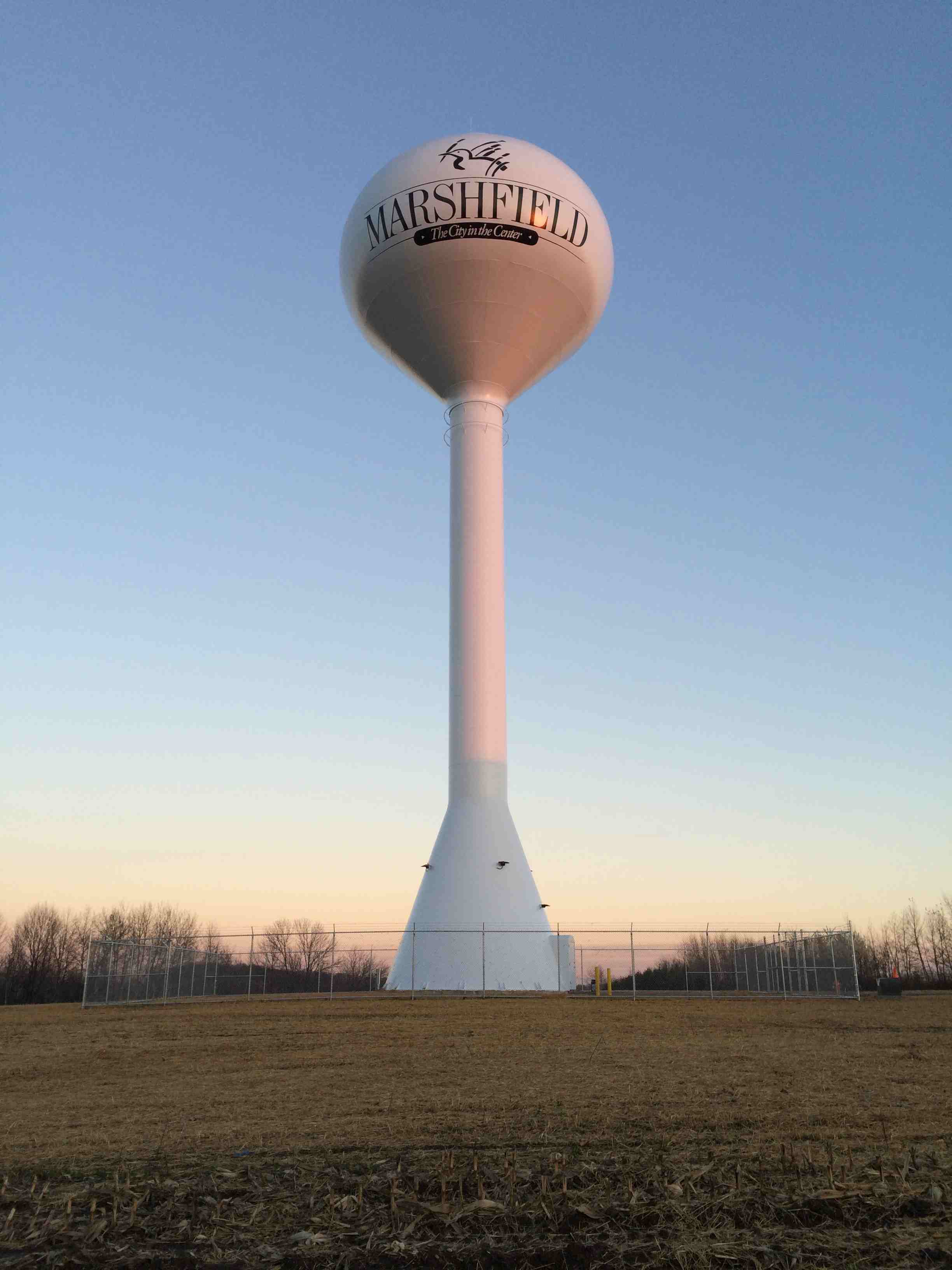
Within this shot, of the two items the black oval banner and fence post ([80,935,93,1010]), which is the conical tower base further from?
the black oval banner

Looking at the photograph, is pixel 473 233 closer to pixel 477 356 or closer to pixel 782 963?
Answer: pixel 477 356

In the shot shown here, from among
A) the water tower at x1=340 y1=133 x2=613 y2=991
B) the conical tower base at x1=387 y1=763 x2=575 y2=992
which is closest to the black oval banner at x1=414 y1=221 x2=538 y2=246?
the water tower at x1=340 y1=133 x2=613 y2=991

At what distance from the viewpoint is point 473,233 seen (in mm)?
23859

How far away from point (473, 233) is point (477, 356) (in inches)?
112

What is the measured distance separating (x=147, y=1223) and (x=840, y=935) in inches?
927

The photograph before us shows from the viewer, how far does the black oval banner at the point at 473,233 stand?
2388 cm

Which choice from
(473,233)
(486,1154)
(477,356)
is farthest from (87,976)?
(486,1154)

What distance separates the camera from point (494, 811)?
23.8 metres

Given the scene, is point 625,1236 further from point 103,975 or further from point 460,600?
point 103,975

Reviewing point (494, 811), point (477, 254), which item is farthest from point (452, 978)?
point (477, 254)

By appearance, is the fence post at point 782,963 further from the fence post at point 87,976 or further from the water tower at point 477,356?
the fence post at point 87,976

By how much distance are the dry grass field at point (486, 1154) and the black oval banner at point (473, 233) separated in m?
17.2

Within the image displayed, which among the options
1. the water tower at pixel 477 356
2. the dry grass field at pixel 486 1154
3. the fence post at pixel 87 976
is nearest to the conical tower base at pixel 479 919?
the water tower at pixel 477 356

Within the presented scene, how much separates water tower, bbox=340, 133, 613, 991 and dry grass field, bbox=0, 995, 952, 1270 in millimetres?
8944
